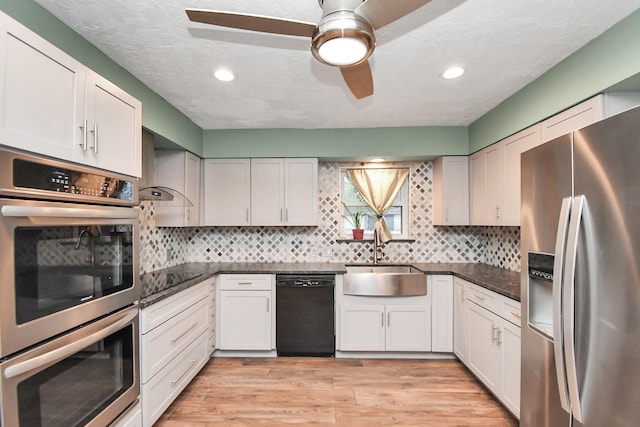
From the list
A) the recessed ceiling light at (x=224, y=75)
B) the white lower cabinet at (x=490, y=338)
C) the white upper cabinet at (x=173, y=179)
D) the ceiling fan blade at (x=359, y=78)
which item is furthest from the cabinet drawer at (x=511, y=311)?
the white upper cabinet at (x=173, y=179)

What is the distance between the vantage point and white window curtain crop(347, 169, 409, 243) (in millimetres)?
3768

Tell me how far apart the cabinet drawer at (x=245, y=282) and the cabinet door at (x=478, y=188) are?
226 centimetres

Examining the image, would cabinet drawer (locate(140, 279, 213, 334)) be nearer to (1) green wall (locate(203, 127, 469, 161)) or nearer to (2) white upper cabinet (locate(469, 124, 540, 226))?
(1) green wall (locate(203, 127, 469, 161))

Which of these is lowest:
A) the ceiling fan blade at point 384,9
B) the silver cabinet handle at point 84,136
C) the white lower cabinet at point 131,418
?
the white lower cabinet at point 131,418

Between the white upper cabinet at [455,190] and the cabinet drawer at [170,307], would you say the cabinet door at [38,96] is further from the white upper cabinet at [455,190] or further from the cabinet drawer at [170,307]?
the white upper cabinet at [455,190]

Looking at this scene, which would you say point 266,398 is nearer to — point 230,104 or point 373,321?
point 373,321

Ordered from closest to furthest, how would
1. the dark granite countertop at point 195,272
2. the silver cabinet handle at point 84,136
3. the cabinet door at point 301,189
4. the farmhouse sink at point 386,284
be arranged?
the silver cabinet handle at point 84,136 → the dark granite countertop at point 195,272 → the farmhouse sink at point 386,284 → the cabinet door at point 301,189

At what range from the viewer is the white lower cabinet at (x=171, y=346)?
6.20 ft

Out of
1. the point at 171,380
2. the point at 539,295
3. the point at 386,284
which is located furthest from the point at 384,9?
the point at 171,380

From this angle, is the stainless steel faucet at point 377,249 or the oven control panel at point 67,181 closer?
the oven control panel at point 67,181

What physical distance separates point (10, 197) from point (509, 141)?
3.18 meters

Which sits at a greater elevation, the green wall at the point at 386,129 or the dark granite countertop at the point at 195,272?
the green wall at the point at 386,129

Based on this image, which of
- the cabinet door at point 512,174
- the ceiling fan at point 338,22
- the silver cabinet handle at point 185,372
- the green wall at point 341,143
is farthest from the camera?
the green wall at point 341,143

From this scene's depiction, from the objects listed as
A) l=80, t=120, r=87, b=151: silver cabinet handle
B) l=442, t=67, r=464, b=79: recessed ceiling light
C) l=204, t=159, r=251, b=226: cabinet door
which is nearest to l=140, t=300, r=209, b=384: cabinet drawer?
l=204, t=159, r=251, b=226: cabinet door
